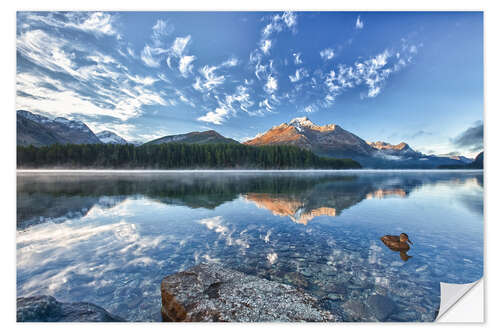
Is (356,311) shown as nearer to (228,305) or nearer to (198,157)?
(228,305)

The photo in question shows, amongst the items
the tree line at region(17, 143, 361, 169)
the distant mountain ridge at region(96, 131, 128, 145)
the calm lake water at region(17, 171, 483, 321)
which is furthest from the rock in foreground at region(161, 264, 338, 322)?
the tree line at region(17, 143, 361, 169)

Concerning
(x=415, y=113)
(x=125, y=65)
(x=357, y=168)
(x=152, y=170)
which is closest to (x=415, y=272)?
(x=415, y=113)

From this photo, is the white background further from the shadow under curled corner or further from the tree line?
the tree line

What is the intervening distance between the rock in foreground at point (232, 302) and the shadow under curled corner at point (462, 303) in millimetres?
2511

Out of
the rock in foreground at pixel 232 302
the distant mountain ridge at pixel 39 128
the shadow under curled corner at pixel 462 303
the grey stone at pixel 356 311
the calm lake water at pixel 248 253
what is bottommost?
the shadow under curled corner at pixel 462 303

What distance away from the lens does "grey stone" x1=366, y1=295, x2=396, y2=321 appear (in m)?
3.26

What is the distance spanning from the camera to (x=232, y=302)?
296 cm

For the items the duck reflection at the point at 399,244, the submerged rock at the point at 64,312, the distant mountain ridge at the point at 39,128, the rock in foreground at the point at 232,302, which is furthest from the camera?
the duck reflection at the point at 399,244

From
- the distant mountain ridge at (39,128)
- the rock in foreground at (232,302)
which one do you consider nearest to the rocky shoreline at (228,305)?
the rock in foreground at (232,302)

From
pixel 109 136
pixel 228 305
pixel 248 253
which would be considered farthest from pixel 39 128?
pixel 228 305

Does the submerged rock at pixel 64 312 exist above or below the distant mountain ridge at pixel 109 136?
below

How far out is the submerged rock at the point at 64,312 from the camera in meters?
3.19
